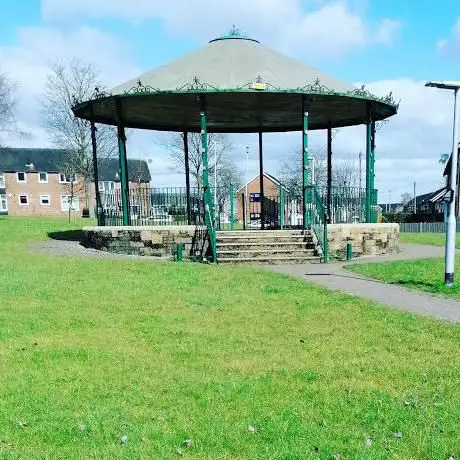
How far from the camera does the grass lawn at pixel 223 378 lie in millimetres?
3320

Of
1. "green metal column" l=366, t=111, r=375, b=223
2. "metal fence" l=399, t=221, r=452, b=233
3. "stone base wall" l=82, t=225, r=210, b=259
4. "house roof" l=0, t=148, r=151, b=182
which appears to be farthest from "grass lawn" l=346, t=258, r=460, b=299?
"house roof" l=0, t=148, r=151, b=182

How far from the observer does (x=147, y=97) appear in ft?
49.6

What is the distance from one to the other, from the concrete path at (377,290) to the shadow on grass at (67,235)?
979cm

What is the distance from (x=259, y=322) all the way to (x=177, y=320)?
113 centimetres

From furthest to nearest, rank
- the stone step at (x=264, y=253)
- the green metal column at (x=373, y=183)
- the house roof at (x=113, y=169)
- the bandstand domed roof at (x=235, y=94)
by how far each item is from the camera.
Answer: the house roof at (x=113, y=169) → the green metal column at (x=373, y=183) → the bandstand domed roof at (x=235, y=94) → the stone step at (x=264, y=253)

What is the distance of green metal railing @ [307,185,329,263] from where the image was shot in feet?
44.6

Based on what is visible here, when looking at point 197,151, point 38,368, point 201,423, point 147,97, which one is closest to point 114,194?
point 147,97

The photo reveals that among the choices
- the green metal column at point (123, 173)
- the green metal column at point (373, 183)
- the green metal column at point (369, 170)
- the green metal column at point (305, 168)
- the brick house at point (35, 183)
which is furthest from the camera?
the brick house at point (35, 183)

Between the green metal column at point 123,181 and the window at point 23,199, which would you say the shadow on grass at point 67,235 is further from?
the window at point 23,199

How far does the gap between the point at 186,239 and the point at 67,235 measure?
8.46m

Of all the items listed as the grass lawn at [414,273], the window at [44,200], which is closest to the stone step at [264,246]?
the grass lawn at [414,273]

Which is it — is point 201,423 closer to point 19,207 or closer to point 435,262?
point 435,262

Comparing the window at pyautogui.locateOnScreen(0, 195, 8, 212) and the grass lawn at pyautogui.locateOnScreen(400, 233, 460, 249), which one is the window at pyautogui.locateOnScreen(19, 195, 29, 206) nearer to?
the window at pyautogui.locateOnScreen(0, 195, 8, 212)

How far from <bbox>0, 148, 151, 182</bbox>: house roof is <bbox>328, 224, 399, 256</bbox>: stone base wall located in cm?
5536
